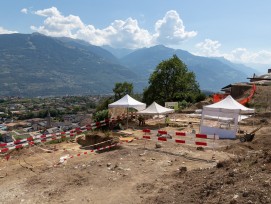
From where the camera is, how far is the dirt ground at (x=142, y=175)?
8805 mm

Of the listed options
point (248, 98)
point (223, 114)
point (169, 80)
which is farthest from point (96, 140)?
point (169, 80)

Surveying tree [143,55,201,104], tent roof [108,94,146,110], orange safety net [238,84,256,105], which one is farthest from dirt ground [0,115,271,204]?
tree [143,55,201,104]

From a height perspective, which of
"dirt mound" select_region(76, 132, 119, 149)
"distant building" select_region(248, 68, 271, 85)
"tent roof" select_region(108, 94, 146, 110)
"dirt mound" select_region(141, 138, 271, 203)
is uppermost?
"distant building" select_region(248, 68, 271, 85)

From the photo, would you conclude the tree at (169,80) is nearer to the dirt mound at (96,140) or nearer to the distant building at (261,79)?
the distant building at (261,79)

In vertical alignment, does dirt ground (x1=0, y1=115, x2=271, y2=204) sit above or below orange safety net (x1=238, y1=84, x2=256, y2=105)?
below

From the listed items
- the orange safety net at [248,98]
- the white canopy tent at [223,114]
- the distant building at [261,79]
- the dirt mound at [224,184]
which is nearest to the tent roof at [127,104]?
the white canopy tent at [223,114]

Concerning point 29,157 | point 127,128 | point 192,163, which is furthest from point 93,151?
point 127,128

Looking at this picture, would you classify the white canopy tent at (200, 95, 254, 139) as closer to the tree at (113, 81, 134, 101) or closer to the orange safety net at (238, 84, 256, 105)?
the orange safety net at (238, 84, 256, 105)

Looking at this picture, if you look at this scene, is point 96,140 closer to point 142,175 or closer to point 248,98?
point 142,175

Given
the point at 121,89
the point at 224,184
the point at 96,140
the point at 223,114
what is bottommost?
the point at 96,140

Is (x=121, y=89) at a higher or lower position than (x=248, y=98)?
lower

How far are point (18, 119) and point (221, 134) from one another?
334 ft

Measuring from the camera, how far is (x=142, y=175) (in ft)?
39.0

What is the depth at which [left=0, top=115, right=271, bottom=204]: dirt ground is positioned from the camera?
28.9 ft
